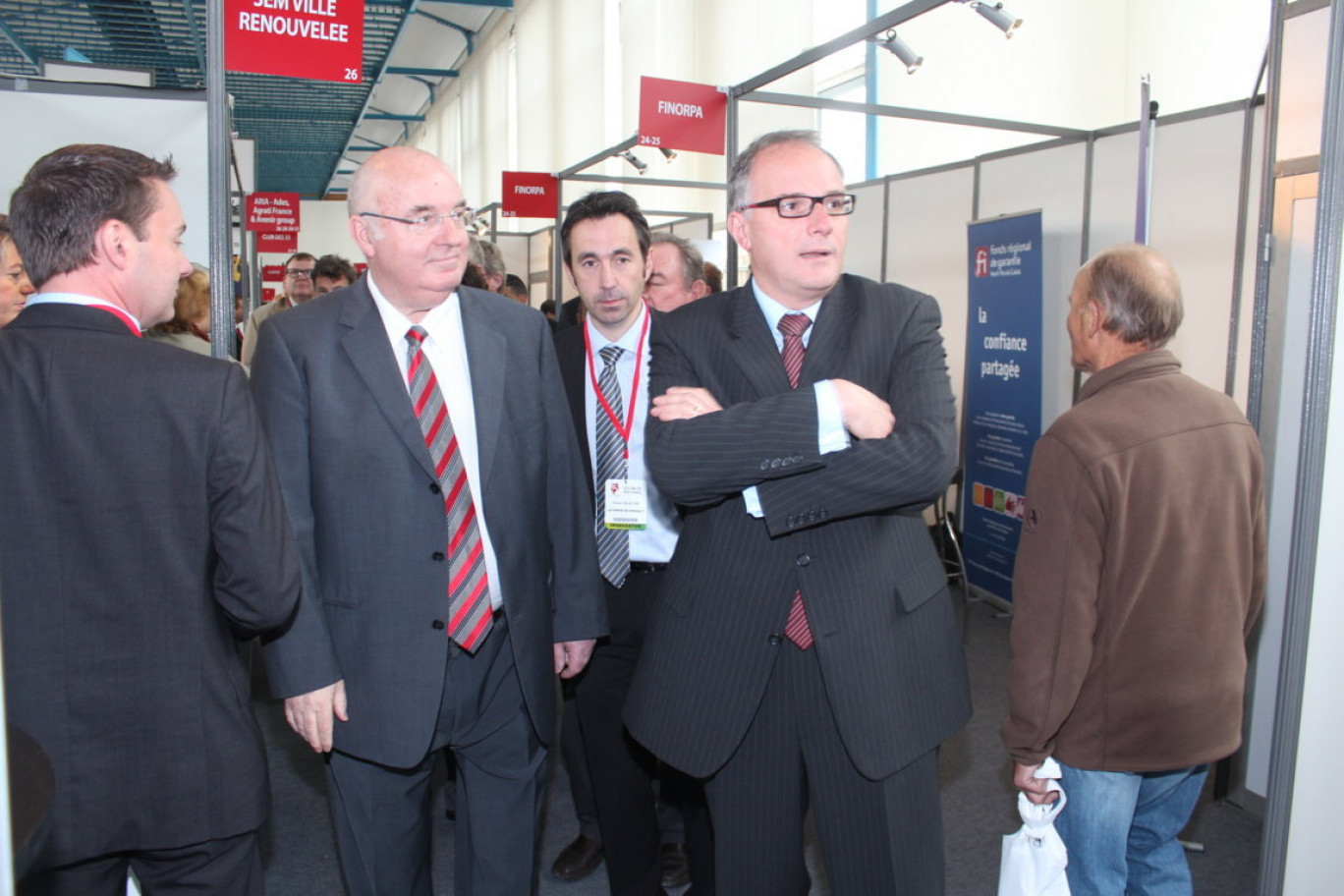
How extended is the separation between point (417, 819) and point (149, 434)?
2.88ft

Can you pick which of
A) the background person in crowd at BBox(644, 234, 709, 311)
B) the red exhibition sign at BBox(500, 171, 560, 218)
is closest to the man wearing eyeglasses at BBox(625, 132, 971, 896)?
the background person in crowd at BBox(644, 234, 709, 311)

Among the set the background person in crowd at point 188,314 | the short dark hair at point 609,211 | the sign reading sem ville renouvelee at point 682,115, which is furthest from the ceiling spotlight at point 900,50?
the background person in crowd at point 188,314

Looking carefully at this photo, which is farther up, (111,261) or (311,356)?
(111,261)

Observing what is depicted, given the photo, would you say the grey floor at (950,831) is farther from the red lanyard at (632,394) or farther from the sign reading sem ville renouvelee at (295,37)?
the sign reading sem ville renouvelee at (295,37)

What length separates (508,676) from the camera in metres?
1.88

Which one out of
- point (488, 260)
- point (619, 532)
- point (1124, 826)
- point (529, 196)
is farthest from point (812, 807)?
point (529, 196)

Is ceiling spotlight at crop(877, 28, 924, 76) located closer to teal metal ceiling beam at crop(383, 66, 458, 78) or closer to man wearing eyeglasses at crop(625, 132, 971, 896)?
man wearing eyeglasses at crop(625, 132, 971, 896)

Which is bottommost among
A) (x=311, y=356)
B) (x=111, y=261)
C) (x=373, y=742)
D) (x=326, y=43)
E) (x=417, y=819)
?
(x=417, y=819)

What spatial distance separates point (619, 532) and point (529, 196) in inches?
204

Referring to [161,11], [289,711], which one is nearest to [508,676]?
[289,711]

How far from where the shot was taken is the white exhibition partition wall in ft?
8.89

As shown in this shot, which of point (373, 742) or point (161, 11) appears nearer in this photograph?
point (373, 742)

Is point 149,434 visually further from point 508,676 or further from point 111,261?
point 508,676

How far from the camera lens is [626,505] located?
218cm
